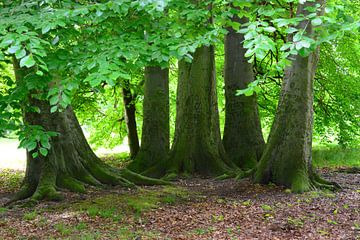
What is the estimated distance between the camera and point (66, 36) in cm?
541

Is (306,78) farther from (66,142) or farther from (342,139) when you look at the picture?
(342,139)

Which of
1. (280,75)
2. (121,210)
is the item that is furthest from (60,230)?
(280,75)

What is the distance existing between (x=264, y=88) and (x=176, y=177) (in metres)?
6.86

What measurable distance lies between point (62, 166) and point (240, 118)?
5.53m

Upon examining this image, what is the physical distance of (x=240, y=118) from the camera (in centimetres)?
1307

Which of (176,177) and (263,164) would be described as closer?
(263,164)

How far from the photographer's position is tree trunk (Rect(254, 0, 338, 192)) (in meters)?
9.37

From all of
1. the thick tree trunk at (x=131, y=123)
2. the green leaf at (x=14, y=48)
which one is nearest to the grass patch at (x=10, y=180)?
the thick tree trunk at (x=131, y=123)

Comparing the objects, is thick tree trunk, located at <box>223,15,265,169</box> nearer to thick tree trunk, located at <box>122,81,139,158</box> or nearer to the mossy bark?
the mossy bark

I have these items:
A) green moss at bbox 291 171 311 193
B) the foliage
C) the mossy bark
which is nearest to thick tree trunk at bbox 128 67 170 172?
the mossy bark

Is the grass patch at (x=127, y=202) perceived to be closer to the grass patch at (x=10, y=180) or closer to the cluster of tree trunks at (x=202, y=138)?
the cluster of tree trunks at (x=202, y=138)

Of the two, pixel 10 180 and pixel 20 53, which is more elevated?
pixel 20 53

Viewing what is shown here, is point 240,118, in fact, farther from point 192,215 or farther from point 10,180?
point 10,180

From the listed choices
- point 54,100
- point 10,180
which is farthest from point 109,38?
point 10,180
